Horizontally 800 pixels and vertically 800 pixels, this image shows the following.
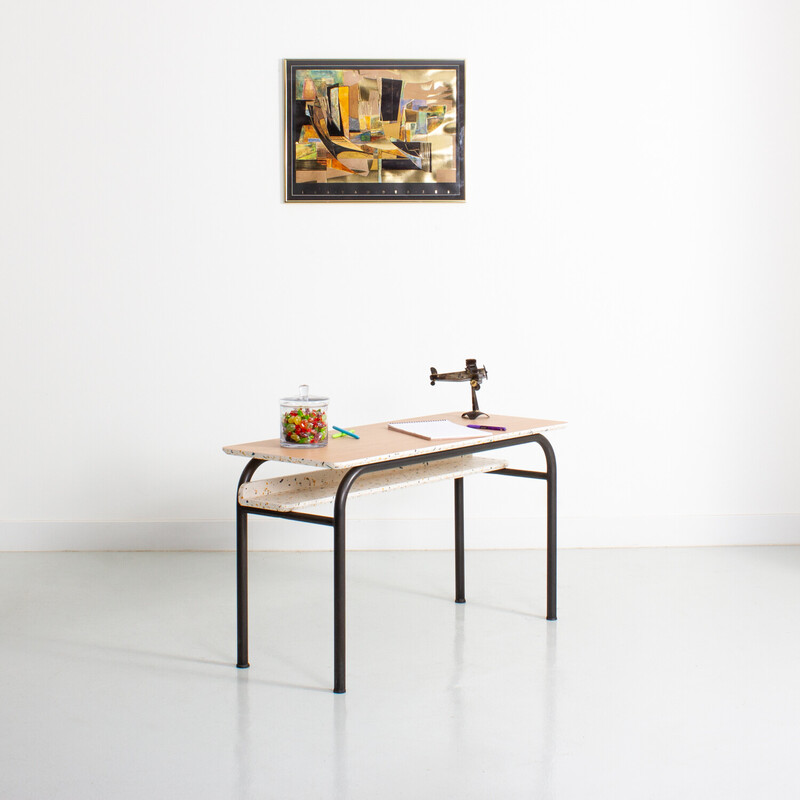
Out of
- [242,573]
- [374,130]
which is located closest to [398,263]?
[374,130]

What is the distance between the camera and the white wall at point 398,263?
4242mm

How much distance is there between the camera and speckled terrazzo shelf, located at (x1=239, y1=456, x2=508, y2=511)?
2582 millimetres

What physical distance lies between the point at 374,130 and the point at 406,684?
2.61 metres

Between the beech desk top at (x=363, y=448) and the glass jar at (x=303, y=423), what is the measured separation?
35 millimetres

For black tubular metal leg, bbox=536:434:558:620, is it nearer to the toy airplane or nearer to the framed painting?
the toy airplane

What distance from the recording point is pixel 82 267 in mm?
4289

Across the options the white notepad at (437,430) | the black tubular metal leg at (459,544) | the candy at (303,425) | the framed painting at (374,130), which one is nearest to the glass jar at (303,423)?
the candy at (303,425)

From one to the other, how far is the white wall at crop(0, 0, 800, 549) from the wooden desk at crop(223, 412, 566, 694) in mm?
1153

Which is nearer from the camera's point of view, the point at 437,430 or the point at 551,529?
the point at 437,430

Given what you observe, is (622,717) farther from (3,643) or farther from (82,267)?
(82,267)

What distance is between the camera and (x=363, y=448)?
2658 millimetres

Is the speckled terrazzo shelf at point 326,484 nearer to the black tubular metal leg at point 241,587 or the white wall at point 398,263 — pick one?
the black tubular metal leg at point 241,587

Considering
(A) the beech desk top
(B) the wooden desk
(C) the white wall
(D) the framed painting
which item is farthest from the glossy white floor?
(D) the framed painting

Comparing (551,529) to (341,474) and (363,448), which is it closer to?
(341,474)
